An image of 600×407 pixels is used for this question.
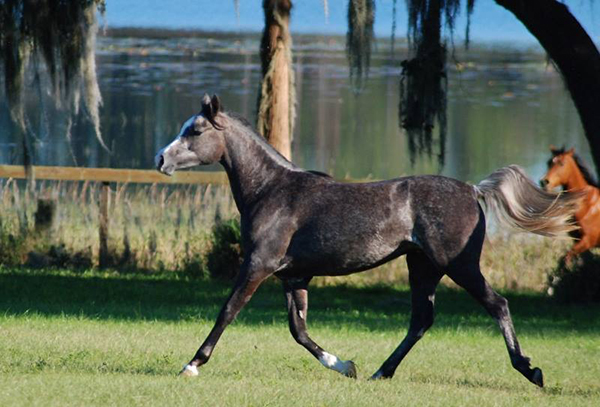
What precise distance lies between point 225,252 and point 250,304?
6.10 feet

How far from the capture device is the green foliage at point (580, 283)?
616 inches

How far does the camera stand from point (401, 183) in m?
9.02

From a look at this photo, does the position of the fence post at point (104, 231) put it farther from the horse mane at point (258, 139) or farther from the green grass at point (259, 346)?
the horse mane at point (258, 139)

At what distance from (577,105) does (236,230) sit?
16.6 feet

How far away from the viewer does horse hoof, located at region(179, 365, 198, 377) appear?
8.66 metres

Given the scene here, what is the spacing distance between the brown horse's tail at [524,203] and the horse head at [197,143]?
1969 millimetres

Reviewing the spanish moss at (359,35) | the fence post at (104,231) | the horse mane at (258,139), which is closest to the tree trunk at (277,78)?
the spanish moss at (359,35)

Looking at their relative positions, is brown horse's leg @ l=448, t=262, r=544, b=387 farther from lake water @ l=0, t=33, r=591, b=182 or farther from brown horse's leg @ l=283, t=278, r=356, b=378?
lake water @ l=0, t=33, r=591, b=182

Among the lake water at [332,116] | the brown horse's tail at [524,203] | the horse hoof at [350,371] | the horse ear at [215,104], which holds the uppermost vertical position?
the horse ear at [215,104]

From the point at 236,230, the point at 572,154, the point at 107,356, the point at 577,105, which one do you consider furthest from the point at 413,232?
the point at 572,154

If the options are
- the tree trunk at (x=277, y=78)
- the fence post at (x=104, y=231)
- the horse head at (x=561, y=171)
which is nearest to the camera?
the tree trunk at (x=277, y=78)

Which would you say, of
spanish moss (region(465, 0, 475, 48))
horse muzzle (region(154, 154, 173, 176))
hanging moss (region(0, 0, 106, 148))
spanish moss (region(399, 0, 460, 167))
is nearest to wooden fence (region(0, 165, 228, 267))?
hanging moss (region(0, 0, 106, 148))

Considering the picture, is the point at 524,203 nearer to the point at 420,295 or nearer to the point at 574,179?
the point at 420,295

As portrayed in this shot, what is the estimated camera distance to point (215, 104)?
9.00 meters
